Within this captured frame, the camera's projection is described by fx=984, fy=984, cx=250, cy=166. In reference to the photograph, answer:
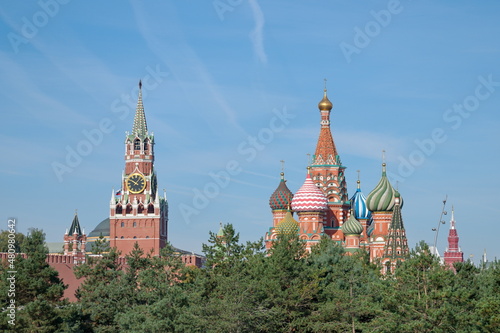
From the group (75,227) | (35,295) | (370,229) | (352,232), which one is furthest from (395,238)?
(75,227)

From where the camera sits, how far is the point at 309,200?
95625 mm

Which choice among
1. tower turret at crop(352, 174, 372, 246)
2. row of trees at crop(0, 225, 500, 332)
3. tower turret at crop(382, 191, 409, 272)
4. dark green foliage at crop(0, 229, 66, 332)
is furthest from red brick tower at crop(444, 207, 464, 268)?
dark green foliage at crop(0, 229, 66, 332)

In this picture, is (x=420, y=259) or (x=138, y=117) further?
(x=138, y=117)

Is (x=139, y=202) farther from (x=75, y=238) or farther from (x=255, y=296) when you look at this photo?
(x=255, y=296)

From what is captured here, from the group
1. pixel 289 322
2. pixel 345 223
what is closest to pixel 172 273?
pixel 289 322

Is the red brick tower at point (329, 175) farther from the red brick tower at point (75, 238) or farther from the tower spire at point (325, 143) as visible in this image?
the red brick tower at point (75, 238)

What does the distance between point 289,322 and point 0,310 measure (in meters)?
13.7

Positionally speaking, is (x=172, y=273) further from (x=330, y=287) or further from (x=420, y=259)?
(x=420, y=259)

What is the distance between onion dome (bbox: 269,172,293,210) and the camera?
101625mm

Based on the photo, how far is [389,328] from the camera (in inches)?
1582

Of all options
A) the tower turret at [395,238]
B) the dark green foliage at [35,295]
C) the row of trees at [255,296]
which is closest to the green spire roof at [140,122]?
the tower turret at [395,238]

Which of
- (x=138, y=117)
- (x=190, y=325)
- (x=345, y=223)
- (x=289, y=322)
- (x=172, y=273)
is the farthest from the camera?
(x=138, y=117)

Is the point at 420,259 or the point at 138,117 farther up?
the point at 138,117

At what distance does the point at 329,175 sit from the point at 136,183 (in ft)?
97.3
